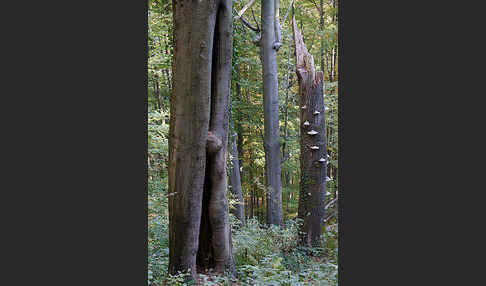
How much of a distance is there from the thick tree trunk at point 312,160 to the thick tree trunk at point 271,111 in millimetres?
2460

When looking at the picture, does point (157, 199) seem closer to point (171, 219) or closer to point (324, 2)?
point (171, 219)

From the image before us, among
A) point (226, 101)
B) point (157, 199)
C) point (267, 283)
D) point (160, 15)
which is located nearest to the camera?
point (267, 283)

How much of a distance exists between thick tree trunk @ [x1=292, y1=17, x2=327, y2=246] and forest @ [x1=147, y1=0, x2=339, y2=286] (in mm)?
16

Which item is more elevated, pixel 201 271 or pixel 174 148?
pixel 174 148

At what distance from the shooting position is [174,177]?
3.42 meters

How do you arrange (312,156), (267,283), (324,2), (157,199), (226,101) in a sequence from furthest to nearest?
(324,2), (312,156), (157,199), (226,101), (267,283)

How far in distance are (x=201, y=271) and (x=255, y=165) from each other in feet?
24.5

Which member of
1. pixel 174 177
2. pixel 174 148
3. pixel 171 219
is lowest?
pixel 171 219

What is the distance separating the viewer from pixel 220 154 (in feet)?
11.9

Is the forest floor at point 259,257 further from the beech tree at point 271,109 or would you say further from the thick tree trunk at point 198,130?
the beech tree at point 271,109

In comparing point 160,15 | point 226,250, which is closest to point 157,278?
point 226,250

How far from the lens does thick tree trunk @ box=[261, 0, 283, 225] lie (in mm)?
7934

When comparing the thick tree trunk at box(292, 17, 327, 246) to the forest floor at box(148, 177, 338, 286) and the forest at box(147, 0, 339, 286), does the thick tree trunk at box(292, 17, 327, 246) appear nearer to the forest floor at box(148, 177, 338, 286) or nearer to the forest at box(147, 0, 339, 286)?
the forest at box(147, 0, 339, 286)

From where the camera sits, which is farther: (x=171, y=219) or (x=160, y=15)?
(x=160, y=15)
